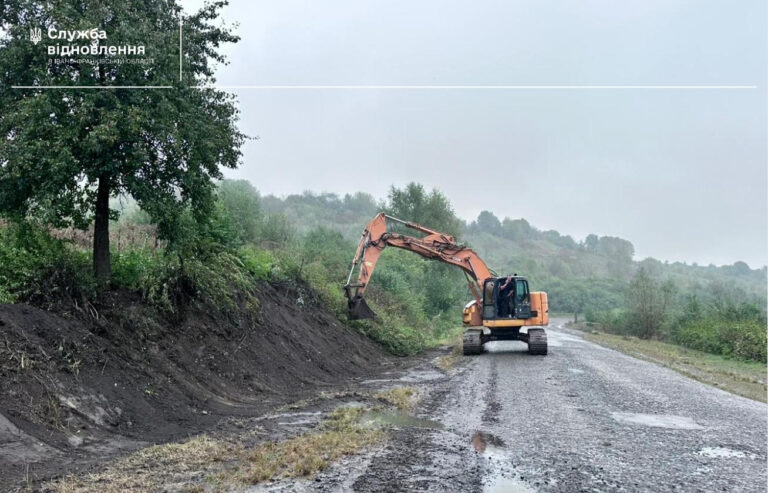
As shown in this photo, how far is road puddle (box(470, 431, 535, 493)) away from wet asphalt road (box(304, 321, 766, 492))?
0.01m

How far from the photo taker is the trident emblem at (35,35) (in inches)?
348

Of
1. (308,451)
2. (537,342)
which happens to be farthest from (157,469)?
(537,342)

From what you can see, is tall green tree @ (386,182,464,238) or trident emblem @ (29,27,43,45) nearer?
trident emblem @ (29,27,43,45)

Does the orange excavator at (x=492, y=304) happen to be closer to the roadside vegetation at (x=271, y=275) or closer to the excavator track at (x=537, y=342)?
the excavator track at (x=537, y=342)

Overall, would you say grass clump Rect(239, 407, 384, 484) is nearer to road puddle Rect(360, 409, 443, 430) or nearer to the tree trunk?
road puddle Rect(360, 409, 443, 430)

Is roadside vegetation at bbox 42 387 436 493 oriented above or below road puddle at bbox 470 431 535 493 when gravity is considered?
above

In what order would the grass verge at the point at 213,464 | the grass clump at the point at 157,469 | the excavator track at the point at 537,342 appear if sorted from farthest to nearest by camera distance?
the excavator track at the point at 537,342, the grass verge at the point at 213,464, the grass clump at the point at 157,469

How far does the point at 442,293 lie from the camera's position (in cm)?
4481

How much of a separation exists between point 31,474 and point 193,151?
6.34 metres

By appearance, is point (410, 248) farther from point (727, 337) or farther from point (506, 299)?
point (727, 337)

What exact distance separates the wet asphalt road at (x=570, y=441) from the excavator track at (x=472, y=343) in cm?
576

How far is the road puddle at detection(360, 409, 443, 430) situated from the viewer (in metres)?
9.30

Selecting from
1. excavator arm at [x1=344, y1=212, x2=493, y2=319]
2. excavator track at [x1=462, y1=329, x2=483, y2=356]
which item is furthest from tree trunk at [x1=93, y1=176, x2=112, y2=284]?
excavator track at [x1=462, y1=329, x2=483, y2=356]

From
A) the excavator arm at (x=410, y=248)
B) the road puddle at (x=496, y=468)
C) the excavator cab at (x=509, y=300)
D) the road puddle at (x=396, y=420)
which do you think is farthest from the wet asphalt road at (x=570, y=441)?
the excavator arm at (x=410, y=248)
